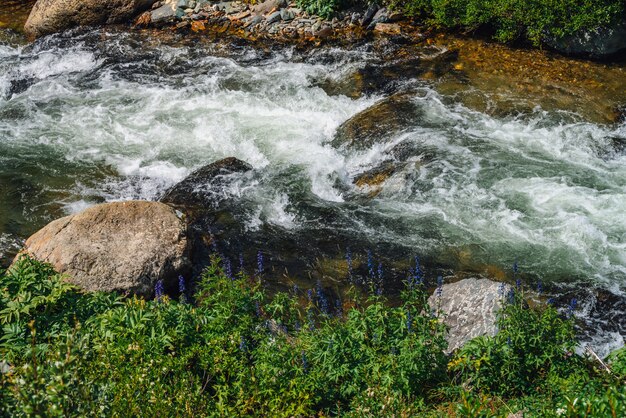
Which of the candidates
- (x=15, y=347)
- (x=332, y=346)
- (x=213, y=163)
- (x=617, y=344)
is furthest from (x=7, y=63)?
(x=617, y=344)

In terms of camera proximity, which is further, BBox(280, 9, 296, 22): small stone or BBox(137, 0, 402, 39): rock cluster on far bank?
BBox(280, 9, 296, 22): small stone

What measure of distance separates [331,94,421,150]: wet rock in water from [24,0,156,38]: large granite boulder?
7.58 metres

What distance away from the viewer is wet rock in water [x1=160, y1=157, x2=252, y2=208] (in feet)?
34.6

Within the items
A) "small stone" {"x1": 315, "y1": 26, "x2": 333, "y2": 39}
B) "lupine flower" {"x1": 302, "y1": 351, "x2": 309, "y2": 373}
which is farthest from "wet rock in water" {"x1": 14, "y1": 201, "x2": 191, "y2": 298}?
"small stone" {"x1": 315, "y1": 26, "x2": 333, "y2": 39}

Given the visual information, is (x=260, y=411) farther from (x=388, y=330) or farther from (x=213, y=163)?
(x=213, y=163)

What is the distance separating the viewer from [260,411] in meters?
5.73

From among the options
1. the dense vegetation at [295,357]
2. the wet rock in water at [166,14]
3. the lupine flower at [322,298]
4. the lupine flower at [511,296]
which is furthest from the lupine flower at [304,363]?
the wet rock in water at [166,14]

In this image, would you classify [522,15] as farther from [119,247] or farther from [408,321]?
[408,321]

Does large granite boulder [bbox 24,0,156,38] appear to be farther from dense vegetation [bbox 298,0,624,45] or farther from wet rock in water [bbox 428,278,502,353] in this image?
wet rock in water [bbox 428,278,502,353]

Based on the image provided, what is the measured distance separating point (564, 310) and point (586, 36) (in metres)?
8.04

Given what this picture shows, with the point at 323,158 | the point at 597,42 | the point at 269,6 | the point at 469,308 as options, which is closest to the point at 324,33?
the point at 269,6

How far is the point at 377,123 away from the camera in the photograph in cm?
1212

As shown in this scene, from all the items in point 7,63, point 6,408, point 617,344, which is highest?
point 6,408

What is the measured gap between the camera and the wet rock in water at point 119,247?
8.14 metres
